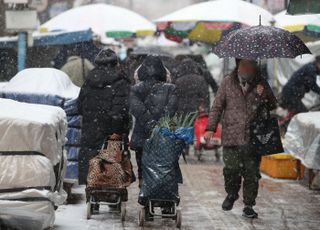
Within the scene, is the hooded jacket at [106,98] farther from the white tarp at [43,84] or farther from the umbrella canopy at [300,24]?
the umbrella canopy at [300,24]

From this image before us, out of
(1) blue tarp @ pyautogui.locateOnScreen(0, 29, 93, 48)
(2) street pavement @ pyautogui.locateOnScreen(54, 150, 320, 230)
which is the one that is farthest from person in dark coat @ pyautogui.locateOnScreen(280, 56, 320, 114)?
(1) blue tarp @ pyautogui.locateOnScreen(0, 29, 93, 48)

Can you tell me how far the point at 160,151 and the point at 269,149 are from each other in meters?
1.60

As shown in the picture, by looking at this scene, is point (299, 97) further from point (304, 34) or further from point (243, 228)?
point (243, 228)

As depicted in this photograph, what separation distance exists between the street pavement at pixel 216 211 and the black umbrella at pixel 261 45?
2112mm

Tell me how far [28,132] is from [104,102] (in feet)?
9.83

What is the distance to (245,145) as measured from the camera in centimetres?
1012

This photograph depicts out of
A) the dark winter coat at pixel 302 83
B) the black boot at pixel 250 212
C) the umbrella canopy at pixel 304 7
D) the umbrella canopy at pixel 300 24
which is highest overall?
the umbrella canopy at pixel 304 7

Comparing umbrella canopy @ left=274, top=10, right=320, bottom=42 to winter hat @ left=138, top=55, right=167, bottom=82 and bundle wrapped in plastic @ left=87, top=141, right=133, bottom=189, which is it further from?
bundle wrapped in plastic @ left=87, top=141, right=133, bottom=189

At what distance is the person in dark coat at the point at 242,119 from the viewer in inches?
400

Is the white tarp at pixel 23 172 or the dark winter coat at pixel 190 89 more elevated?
the white tarp at pixel 23 172

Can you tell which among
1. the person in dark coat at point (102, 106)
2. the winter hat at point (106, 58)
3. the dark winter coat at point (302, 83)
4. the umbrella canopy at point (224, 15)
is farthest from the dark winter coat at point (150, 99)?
the dark winter coat at point (302, 83)

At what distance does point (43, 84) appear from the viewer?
41.2 feet

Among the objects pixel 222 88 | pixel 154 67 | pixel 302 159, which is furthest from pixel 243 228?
pixel 302 159

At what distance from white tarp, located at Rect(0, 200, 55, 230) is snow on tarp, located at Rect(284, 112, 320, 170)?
5827 mm
